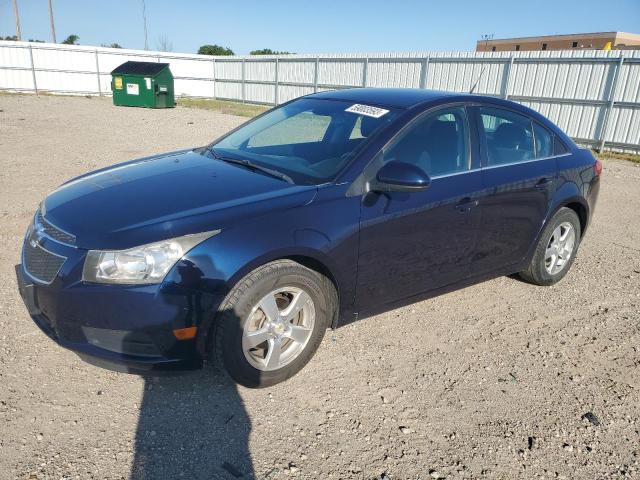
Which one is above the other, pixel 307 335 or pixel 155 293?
pixel 155 293

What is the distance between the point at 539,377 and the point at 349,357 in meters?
1.22

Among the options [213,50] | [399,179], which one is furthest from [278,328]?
[213,50]

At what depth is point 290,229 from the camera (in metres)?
2.75

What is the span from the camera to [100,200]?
2.95 metres

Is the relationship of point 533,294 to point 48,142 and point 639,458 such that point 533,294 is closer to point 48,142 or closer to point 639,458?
point 639,458

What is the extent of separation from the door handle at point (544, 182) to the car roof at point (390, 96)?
3.19ft

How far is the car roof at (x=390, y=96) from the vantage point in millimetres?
3592

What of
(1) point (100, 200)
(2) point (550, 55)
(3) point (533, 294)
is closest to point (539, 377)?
(3) point (533, 294)

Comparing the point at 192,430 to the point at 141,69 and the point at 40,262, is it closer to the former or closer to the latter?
the point at 40,262

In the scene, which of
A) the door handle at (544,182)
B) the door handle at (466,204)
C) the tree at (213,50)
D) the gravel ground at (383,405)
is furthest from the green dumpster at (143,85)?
the tree at (213,50)

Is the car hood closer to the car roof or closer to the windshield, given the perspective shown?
the windshield

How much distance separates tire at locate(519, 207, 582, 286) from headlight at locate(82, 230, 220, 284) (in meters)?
3.16

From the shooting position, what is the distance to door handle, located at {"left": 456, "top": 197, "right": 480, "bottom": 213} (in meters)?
3.49

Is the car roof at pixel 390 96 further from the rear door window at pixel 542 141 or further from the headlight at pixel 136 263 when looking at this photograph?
the headlight at pixel 136 263
